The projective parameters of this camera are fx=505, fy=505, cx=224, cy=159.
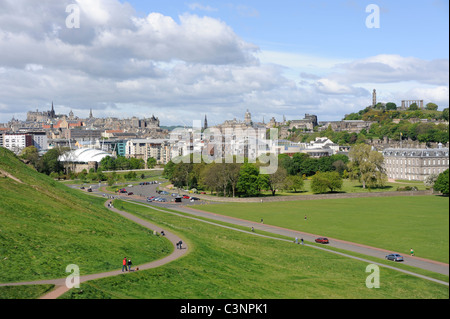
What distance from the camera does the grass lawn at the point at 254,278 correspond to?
26859 mm

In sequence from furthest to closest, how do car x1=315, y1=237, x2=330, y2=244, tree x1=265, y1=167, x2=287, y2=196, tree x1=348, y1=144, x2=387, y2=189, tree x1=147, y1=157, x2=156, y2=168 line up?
tree x1=147, y1=157, x2=156, y2=168 → tree x1=348, y1=144, x2=387, y2=189 → tree x1=265, y1=167, x2=287, y2=196 → car x1=315, y1=237, x2=330, y2=244

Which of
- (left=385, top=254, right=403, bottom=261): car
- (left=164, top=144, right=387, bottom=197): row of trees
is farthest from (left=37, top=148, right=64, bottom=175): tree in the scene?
(left=385, top=254, right=403, bottom=261): car

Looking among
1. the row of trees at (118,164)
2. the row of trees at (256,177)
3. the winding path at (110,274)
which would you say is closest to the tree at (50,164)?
the row of trees at (118,164)

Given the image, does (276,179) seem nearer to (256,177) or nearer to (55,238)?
(256,177)

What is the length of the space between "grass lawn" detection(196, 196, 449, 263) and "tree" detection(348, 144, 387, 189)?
595 inches

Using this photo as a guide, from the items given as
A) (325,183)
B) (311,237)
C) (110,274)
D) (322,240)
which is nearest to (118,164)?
(325,183)

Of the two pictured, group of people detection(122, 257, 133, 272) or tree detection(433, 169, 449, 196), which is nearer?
group of people detection(122, 257, 133, 272)

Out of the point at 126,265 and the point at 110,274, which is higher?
the point at 126,265

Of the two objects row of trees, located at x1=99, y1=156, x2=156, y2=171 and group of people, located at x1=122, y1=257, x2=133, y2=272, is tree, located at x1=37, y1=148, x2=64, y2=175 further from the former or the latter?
group of people, located at x1=122, y1=257, x2=133, y2=272

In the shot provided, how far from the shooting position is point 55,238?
1313 inches

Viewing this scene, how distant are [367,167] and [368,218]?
4088 centimetres

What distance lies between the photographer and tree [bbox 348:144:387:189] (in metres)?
99.6

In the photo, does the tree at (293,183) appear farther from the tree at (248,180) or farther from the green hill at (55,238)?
the green hill at (55,238)

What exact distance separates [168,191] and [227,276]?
72.3 meters
